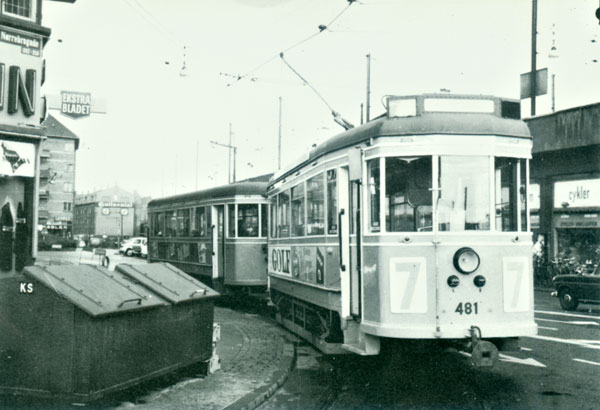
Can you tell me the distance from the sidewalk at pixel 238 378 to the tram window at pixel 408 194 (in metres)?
2.31

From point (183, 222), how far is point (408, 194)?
12.8 metres

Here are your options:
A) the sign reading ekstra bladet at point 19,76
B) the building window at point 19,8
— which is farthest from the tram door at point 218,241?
the building window at point 19,8

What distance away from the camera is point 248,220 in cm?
1661

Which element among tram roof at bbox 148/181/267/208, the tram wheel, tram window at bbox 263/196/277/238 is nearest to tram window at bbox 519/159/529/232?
tram window at bbox 263/196/277/238

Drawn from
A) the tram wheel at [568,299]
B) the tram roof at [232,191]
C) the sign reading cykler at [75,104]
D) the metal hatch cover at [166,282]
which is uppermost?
the sign reading cykler at [75,104]

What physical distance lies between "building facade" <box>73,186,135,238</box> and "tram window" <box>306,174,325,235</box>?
89.1m

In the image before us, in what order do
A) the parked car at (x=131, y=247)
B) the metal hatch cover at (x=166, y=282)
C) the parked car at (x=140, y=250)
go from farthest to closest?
the parked car at (x=131, y=247) < the parked car at (x=140, y=250) < the metal hatch cover at (x=166, y=282)

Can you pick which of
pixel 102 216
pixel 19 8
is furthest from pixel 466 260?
pixel 102 216

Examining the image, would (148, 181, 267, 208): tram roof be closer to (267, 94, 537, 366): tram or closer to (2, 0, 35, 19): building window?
(2, 0, 35, 19): building window

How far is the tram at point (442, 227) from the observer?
24.0 ft

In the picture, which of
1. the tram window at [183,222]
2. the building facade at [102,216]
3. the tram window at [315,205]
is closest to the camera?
the tram window at [315,205]

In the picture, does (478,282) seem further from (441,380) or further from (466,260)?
(441,380)

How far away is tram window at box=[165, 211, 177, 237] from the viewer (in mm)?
20531

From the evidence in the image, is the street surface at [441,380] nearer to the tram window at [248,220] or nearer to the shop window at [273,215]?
the shop window at [273,215]
